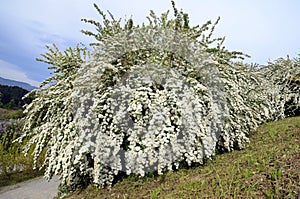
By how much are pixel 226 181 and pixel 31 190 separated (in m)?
3.28

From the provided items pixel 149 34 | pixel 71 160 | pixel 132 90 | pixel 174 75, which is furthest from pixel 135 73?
pixel 71 160

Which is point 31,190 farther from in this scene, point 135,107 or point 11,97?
point 11,97

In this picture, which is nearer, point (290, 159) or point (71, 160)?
point (290, 159)

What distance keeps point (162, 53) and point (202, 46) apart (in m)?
0.62

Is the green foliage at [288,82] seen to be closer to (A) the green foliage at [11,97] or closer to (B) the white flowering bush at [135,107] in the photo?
(B) the white flowering bush at [135,107]

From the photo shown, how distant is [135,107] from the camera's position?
8.16 feet

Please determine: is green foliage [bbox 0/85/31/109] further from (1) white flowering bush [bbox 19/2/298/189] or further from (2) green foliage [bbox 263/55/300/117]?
(2) green foliage [bbox 263/55/300/117]

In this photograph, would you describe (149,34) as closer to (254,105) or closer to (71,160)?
(71,160)

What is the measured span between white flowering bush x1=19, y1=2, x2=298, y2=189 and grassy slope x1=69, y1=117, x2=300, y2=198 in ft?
0.45

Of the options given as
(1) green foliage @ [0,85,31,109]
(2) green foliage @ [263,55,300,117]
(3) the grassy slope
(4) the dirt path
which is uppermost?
(1) green foliage @ [0,85,31,109]

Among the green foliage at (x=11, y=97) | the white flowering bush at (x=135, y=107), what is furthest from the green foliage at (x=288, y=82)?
the green foliage at (x=11, y=97)

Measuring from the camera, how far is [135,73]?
283 centimetres

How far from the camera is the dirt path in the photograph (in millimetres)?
3637

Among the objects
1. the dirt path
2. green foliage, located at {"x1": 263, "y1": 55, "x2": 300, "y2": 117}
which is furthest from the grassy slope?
green foliage, located at {"x1": 263, "y1": 55, "x2": 300, "y2": 117}
